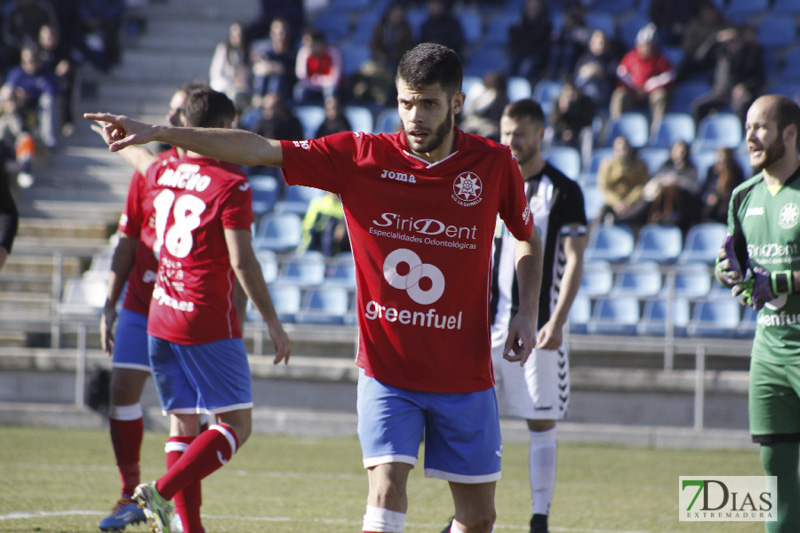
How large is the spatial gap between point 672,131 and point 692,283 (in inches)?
143

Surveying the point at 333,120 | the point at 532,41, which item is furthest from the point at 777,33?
the point at 333,120

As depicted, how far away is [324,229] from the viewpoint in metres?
13.4

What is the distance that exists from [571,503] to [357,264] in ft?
13.0

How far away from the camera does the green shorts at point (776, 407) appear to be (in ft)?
16.2

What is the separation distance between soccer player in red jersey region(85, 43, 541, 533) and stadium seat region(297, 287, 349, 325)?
8321 millimetres

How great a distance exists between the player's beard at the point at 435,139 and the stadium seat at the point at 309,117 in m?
11.9

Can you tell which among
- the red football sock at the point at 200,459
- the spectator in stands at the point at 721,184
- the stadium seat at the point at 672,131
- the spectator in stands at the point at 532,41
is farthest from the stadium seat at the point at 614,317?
the red football sock at the point at 200,459

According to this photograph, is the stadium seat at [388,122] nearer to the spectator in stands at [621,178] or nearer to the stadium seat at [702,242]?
the spectator in stands at [621,178]

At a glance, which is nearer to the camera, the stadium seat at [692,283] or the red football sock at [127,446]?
the red football sock at [127,446]

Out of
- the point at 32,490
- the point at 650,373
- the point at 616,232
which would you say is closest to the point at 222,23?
the point at 616,232

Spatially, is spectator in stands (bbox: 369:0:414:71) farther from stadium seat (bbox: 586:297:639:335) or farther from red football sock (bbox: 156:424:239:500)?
red football sock (bbox: 156:424:239:500)

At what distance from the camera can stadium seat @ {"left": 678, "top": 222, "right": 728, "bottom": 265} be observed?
12.7 metres

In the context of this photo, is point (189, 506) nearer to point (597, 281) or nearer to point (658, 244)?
point (597, 281)

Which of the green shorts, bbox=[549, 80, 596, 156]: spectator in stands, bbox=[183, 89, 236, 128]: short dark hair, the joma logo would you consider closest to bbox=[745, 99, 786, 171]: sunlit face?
the green shorts
